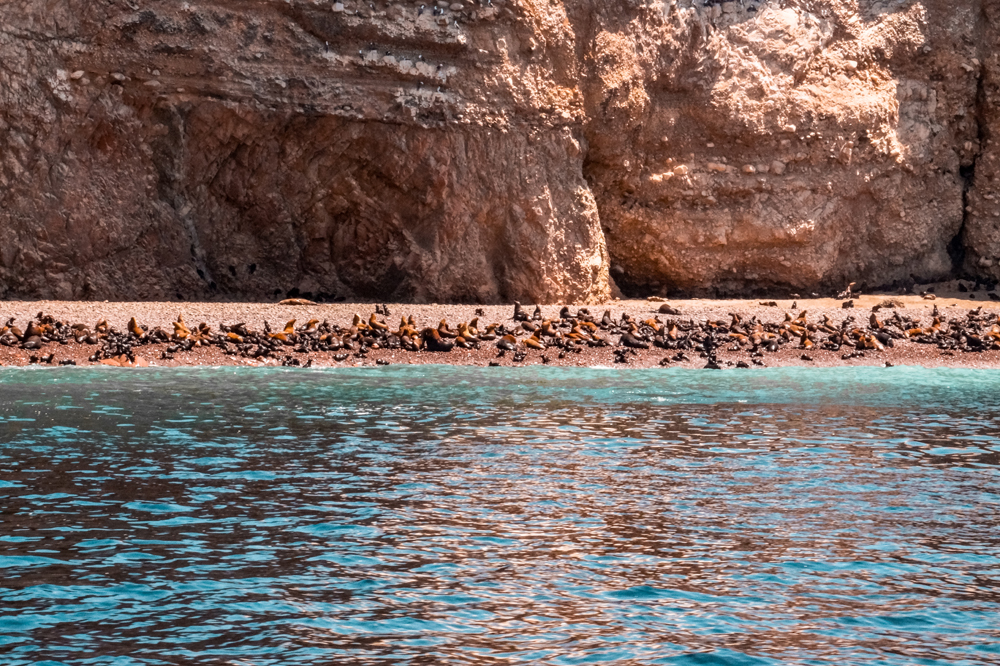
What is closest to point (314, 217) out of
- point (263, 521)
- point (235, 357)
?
point (235, 357)

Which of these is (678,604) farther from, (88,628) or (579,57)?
(579,57)

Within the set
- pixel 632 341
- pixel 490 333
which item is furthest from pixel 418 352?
pixel 632 341

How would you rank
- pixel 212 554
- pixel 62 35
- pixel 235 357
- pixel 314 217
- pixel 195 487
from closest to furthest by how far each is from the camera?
pixel 212 554 → pixel 195 487 → pixel 235 357 → pixel 62 35 → pixel 314 217

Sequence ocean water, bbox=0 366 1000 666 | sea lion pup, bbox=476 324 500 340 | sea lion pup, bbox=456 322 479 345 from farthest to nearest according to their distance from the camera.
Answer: sea lion pup, bbox=476 324 500 340, sea lion pup, bbox=456 322 479 345, ocean water, bbox=0 366 1000 666

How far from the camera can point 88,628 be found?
20.2 feet

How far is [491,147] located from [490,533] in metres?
16.5

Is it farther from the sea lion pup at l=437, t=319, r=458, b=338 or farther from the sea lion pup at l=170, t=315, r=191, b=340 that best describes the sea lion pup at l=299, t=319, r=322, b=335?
the sea lion pup at l=437, t=319, r=458, b=338

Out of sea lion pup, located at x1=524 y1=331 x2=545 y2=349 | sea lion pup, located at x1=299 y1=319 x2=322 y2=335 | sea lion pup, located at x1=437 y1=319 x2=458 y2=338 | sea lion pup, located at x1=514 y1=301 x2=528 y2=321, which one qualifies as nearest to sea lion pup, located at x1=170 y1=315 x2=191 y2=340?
sea lion pup, located at x1=299 y1=319 x2=322 y2=335

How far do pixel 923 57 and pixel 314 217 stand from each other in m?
14.8

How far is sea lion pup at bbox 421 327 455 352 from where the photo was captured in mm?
19812

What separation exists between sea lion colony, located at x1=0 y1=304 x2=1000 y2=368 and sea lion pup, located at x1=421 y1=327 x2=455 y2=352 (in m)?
0.02

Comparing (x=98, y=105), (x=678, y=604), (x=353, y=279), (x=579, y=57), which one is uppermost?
(x=579, y=57)

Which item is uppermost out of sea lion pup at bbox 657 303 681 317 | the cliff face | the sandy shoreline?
the cliff face

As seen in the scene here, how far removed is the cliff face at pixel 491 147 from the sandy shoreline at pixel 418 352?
1.87m
